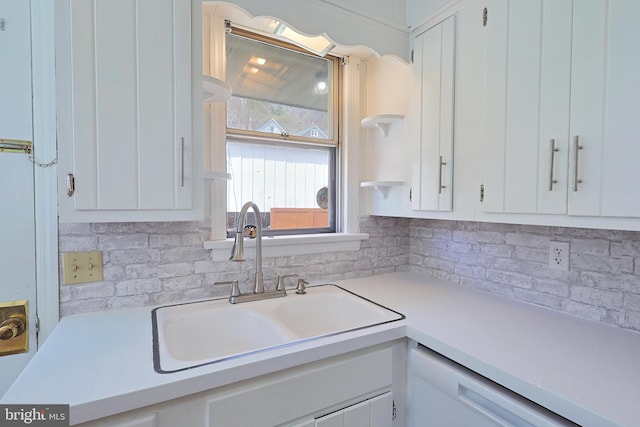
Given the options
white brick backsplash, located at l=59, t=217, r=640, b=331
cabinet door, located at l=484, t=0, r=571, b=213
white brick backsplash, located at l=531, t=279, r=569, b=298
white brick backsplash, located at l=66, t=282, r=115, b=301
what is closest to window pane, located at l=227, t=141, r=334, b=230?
white brick backsplash, located at l=59, t=217, r=640, b=331

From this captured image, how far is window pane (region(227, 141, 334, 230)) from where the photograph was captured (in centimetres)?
160

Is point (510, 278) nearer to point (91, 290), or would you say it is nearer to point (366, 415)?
point (366, 415)

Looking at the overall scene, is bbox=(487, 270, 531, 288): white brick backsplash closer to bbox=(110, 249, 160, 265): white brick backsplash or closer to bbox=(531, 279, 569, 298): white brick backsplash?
bbox=(531, 279, 569, 298): white brick backsplash

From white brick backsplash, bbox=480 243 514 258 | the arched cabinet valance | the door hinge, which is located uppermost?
the arched cabinet valance

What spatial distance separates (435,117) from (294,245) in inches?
36.8

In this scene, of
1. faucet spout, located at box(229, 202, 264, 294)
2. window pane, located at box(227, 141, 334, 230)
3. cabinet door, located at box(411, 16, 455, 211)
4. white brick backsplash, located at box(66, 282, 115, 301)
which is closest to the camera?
white brick backsplash, located at box(66, 282, 115, 301)

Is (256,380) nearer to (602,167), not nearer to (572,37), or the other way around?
(602,167)

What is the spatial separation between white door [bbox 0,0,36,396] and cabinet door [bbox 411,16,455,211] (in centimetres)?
159

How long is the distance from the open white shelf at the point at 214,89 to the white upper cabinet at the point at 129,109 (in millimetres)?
71

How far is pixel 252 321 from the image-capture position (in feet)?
4.20

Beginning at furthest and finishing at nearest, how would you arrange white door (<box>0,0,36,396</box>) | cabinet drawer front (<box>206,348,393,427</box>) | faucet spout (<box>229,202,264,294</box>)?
faucet spout (<box>229,202,264,294</box>)
white door (<box>0,0,36,396</box>)
cabinet drawer front (<box>206,348,393,427</box>)

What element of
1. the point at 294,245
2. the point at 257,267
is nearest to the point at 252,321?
the point at 257,267

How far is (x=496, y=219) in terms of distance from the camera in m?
1.23

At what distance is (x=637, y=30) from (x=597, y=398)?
0.96 metres
